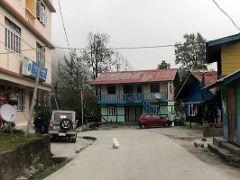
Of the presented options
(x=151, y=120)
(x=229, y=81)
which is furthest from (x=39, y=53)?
(x=151, y=120)

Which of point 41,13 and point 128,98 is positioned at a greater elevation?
point 41,13

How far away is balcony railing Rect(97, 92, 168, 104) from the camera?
58.8 m

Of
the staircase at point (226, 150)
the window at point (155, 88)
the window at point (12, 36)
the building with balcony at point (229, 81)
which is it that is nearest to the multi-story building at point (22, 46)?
the window at point (12, 36)

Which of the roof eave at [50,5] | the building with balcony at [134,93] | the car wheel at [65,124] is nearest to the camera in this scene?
the car wheel at [65,124]

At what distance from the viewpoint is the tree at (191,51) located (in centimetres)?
8169

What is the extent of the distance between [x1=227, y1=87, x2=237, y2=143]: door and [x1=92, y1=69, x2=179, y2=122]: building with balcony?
126 feet

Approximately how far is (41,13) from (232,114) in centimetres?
1624

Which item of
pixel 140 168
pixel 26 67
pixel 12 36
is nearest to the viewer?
pixel 140 168

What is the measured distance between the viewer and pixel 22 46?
2675cm

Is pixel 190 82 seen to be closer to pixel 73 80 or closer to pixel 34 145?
pixel 73 80

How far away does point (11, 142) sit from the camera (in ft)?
53.3

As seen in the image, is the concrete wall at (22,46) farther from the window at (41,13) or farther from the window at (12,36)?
the window at (41,13)

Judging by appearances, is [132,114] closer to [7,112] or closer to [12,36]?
[12,36]

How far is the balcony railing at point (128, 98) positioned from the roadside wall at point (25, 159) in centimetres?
3872
